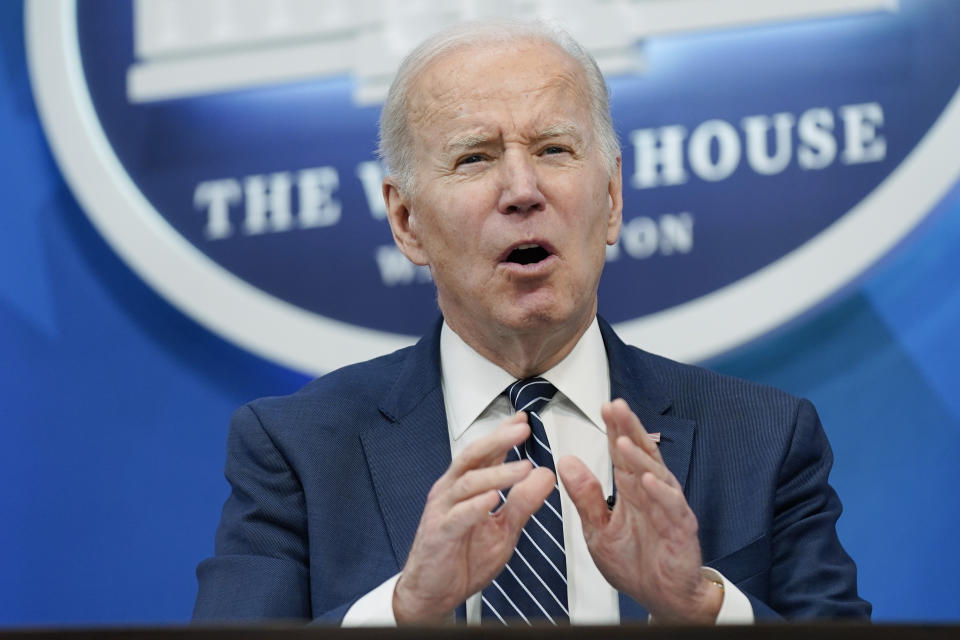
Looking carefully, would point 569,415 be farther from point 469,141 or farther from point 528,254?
point 469,141

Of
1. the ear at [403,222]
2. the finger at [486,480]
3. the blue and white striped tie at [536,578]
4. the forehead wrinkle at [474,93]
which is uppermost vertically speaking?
the forehead wrinkle at [474,93]

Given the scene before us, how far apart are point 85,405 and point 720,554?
A: 1557 millimetres

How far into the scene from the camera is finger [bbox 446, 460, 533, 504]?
142 centimetres

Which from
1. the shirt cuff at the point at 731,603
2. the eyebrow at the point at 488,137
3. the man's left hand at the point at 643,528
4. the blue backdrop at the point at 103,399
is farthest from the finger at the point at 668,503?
the blue backdrop at the point at 103,399

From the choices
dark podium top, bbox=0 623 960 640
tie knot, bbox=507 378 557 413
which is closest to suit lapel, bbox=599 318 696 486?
tie knot, bbox=507 378 557 413

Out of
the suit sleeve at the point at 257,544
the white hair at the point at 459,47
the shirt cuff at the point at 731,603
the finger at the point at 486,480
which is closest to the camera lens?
the finger at the point at 486,480

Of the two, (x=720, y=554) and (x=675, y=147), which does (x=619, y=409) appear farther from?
(x=675, y=147)

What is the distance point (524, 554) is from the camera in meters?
1.75

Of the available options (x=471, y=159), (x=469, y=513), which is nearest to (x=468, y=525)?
(x=469, y=513)

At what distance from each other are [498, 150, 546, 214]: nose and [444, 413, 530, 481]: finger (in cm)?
46

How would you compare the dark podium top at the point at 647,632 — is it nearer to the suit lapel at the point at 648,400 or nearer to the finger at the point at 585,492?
the finger at the point at 585,492

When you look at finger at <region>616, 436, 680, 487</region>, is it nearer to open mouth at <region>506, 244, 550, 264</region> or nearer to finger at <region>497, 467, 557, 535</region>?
finger at <region>497, 467, 557, 535</region>

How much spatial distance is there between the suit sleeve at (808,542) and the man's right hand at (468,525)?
0.45m

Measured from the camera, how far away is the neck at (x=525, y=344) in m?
1.88
